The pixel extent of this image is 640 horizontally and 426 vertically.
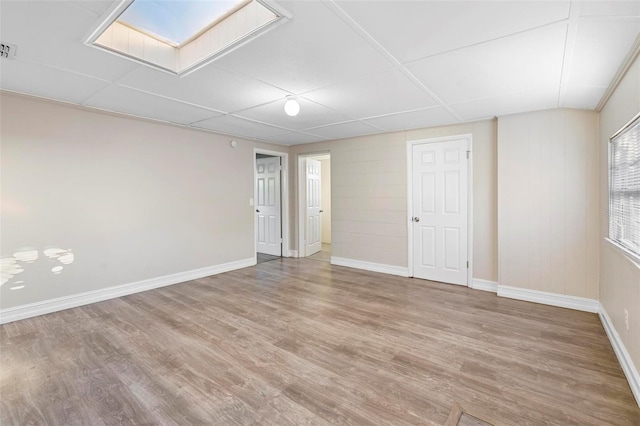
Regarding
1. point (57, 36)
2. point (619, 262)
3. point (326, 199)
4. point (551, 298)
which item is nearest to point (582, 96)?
point (619, 262)

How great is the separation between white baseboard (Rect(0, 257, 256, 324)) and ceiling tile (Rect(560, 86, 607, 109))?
5135 mm

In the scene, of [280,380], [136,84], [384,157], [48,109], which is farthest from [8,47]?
[384,157]

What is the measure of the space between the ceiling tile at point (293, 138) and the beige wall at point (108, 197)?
28.0 inches

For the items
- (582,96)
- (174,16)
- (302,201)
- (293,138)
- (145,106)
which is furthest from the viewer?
(302,201)

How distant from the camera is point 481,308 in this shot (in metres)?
3.42

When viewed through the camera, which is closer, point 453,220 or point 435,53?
point 435,53

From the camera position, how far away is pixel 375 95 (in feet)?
10.1

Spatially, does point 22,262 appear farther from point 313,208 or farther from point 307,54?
point 313,208

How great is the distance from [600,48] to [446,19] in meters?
1.18

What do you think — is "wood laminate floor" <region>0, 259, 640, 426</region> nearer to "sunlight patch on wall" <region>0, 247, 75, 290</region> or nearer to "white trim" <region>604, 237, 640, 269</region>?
"sunlight patch on wall" <region>0, 247, 75, 290</region>

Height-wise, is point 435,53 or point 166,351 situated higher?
point 435,53

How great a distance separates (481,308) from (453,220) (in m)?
1.38

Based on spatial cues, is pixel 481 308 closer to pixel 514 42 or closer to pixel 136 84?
pixel 514 42

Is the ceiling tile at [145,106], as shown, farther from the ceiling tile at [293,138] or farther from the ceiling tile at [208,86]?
the ceiling tile at [293,138]
